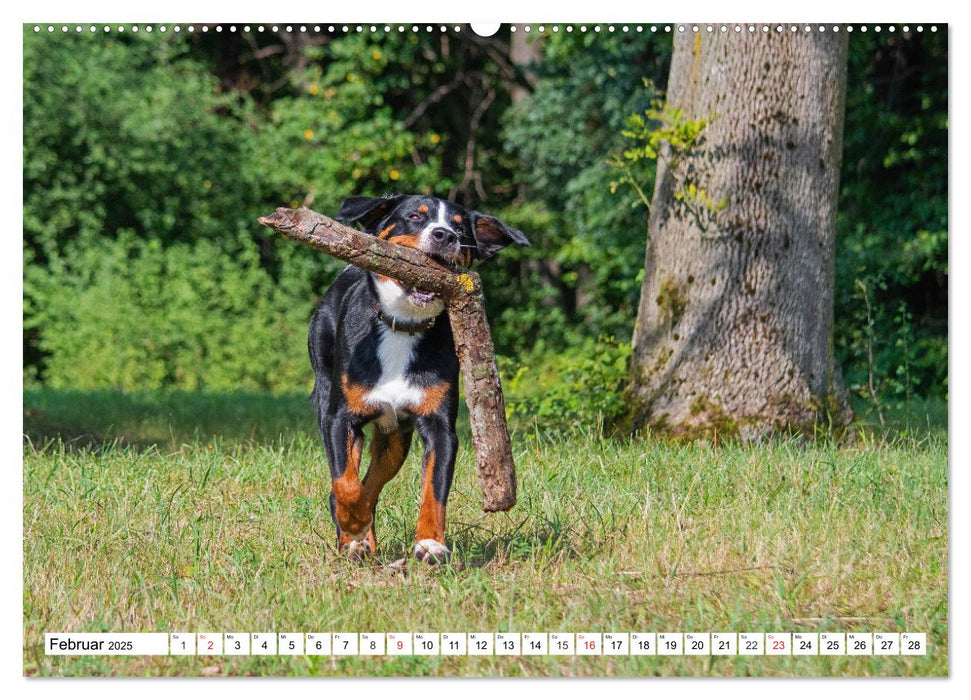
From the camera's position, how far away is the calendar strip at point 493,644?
4.21m

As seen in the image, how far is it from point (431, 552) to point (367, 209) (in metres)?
1.51

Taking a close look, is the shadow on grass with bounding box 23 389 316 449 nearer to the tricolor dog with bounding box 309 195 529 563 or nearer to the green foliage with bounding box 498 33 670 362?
the tricolor dog with bounding box 309 195 529 563

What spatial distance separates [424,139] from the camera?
1823cm

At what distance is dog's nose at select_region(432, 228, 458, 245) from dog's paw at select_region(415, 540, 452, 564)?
126cm

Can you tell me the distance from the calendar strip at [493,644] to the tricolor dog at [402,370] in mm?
Answer: 890

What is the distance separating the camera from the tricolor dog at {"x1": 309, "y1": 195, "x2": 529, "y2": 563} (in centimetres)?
520

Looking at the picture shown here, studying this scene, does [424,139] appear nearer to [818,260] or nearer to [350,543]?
[818,260]

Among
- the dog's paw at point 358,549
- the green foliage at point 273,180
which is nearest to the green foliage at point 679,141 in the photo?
the dog's paw at point 358,549

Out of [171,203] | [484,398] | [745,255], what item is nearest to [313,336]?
[484,398]

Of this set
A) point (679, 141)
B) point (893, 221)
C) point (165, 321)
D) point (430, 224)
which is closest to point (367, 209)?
point (430, 224)

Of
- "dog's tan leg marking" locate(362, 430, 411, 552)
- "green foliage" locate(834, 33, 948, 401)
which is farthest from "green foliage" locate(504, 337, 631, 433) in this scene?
"dog's tan leg marking" locate(362, 430, 411, 552)

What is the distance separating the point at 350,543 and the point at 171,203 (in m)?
12.6

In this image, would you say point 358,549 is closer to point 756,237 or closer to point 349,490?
point 349,490

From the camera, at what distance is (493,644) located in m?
4.25
